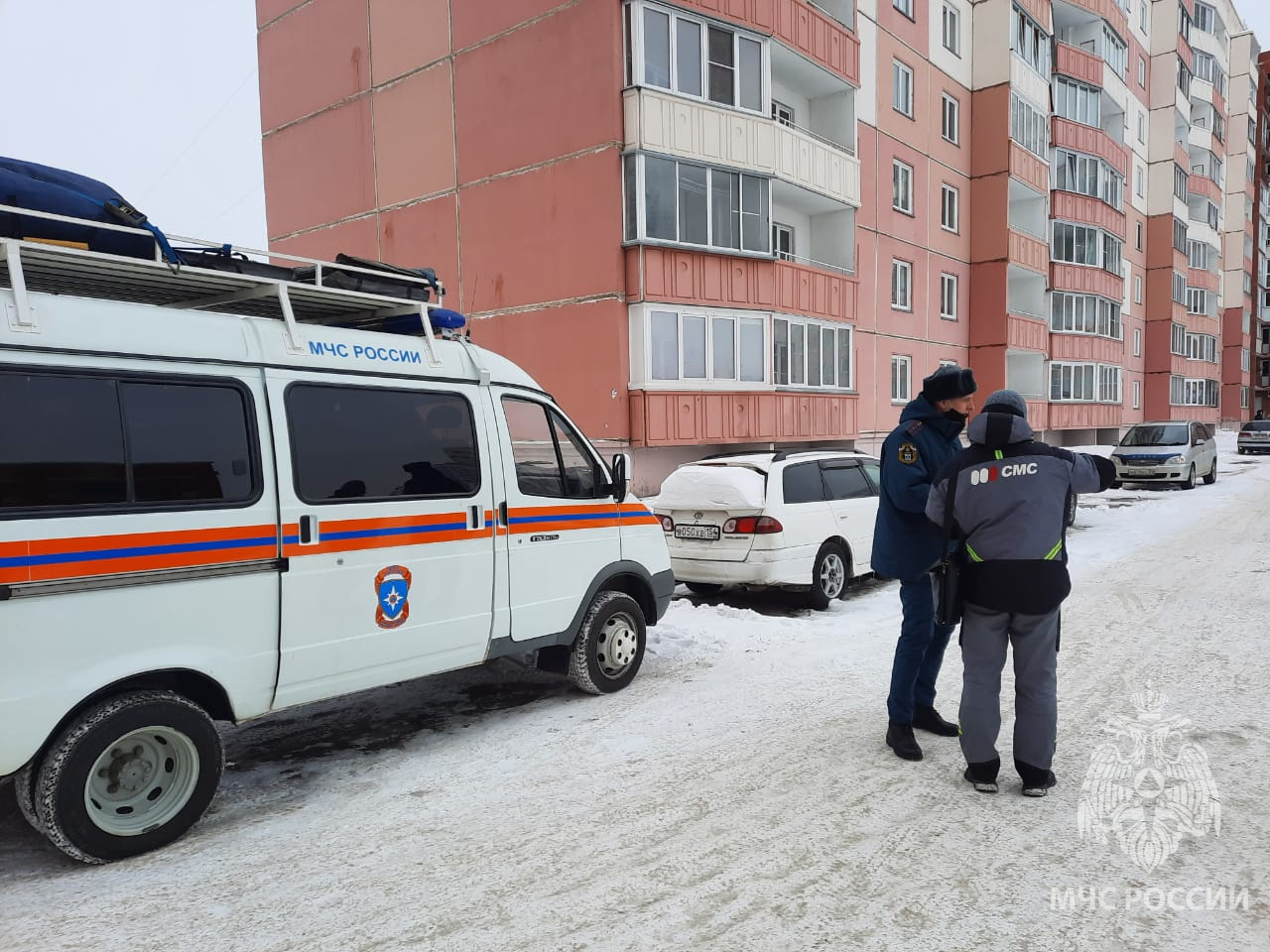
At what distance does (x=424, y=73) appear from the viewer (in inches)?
737

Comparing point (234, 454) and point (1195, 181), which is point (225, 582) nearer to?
point (234, 454)

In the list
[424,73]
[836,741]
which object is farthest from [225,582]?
[424,73]

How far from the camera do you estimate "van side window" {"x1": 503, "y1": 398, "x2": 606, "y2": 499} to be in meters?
5.26

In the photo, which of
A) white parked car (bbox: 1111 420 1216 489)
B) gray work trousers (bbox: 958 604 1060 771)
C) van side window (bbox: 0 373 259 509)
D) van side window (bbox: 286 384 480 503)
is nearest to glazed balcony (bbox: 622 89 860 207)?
white parked car (bbox: 1111 420 1216 489)

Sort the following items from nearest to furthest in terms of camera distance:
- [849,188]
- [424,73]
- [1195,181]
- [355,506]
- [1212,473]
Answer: [355,506], [424,73], [849,188], [1212,473], [1195,181]

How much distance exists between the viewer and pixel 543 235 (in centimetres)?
1673

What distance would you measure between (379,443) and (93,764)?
191cm

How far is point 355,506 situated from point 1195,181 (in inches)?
2179

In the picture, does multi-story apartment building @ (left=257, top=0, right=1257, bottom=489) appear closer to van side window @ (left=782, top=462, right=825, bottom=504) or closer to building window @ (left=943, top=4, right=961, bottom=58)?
building window @ (left=943, top=4, right=961, bottom=58)

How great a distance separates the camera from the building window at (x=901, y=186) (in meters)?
22.8

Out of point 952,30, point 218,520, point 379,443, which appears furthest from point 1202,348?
point 218,520

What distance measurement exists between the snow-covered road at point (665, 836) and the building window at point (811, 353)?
478 inches

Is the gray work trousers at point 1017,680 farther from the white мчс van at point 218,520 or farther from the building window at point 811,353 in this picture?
the building window at point 811,353

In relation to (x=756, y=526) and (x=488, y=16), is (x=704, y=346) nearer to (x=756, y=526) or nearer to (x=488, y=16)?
(x=488, y=16)
